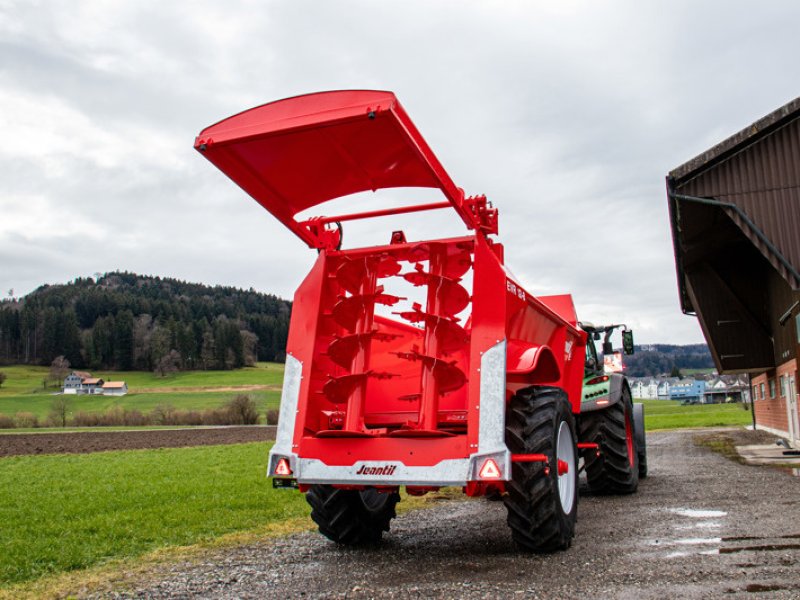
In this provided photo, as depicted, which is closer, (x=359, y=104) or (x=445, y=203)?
(x=359, y=104)

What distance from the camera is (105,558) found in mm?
6523

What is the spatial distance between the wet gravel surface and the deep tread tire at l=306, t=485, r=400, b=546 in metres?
0.15

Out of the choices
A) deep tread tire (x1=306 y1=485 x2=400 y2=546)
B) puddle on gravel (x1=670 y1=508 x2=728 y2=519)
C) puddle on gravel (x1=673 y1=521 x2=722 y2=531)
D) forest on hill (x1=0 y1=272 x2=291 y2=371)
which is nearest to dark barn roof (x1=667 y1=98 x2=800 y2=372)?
puddle on gravel (x1=670 y1=508 x2=728 y2=519)

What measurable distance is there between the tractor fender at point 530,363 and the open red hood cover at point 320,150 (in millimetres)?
1224

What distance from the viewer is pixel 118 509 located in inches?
388

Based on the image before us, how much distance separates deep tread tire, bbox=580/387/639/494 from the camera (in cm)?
947

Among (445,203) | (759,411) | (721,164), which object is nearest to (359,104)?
(445,203)

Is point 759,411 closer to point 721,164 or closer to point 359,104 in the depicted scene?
point 721,164

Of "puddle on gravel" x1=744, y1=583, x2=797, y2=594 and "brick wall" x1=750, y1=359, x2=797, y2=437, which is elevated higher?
"brick wall" x1=750, y1=359, x2=797, y2=437

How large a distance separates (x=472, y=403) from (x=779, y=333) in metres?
17.6

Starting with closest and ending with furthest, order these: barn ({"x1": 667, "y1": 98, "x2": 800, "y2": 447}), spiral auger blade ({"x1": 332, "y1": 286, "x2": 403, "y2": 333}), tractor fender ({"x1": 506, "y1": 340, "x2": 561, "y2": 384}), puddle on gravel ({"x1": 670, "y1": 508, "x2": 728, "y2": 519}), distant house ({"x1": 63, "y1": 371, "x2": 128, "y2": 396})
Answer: tractor fender ({"x1": 506, "y1": 340, "x2": 561, "y2": 384}) < spiral auger blade ({"x1": 332, "y1": 286, "x2": 403, "y2": 333}) < puddle on gravel ({"x1": 670, "y1": 508, "x2": 728, "y2": 519}) < barn ({"x1": 667, "y1": 98, "x2": 800, "y2": 447}) < distant house ({"x1": 63, "y1": 371, "x2": 128, "y2": 396})

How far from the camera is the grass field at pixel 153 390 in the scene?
63.7 m

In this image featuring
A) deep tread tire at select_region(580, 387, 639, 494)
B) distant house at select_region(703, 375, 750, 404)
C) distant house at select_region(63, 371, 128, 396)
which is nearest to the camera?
deep tread tire at select_region(580, 387, 639, 494)

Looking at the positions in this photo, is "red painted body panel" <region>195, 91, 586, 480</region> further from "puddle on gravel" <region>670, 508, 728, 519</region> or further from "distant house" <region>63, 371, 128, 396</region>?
"distant house" <region>63, 371, 128, 396</region>
